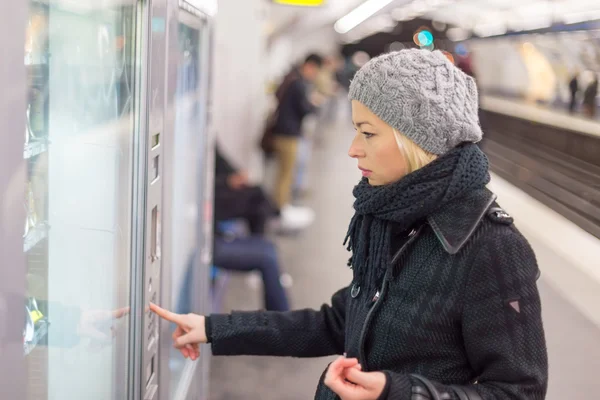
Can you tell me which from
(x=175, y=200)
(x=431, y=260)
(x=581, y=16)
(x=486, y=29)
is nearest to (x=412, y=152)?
(x=431, y=260)

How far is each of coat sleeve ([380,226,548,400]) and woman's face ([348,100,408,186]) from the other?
0.25 meters

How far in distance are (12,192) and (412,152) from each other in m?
0.79

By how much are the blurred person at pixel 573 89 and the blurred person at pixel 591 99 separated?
1.83 feet

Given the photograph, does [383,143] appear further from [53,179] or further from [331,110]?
[331,110]

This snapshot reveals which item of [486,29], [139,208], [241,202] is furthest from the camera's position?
[486,29]

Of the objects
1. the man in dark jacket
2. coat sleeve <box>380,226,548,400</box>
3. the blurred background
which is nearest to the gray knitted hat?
coat sleeve <box>380,226,548,400</box>

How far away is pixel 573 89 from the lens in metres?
6.76

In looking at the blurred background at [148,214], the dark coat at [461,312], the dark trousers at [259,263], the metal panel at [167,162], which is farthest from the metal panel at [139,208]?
the dark trousers at [259,263]

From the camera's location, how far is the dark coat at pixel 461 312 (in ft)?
4.75

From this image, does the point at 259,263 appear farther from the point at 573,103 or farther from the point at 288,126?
the point at 288,126

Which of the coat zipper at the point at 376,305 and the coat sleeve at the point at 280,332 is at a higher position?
the coat zipper at the point at 376,305

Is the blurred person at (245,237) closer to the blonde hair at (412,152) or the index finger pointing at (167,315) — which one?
the index finger pointing at (167,315)

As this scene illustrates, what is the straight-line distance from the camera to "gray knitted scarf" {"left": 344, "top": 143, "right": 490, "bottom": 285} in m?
1.50

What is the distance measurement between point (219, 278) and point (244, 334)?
3164 mm
